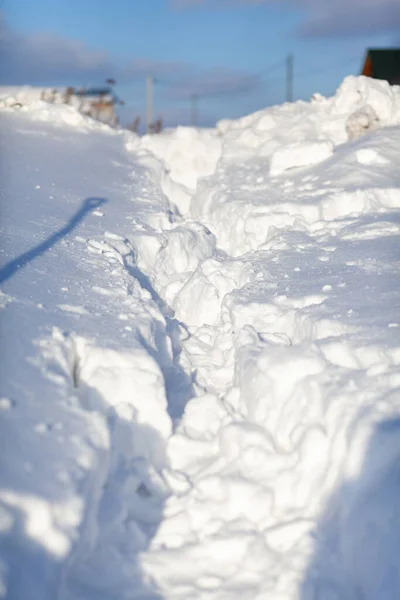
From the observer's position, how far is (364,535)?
7.29 ft

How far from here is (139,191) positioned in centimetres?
751

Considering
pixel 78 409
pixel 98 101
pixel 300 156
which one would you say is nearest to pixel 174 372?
pixel 78 409

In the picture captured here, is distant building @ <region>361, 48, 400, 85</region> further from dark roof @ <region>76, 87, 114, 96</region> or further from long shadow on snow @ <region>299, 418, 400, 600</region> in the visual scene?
long shadow on snow @ <region>299, 418, 400, 600</region>

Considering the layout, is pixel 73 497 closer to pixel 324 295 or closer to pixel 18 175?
pixel 324 295

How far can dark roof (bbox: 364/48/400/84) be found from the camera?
16.3 m

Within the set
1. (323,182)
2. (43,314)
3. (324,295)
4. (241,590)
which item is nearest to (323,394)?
(241,590)

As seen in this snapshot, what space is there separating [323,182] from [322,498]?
494 centimetres

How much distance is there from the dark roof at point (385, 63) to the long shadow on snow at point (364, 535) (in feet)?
52.9

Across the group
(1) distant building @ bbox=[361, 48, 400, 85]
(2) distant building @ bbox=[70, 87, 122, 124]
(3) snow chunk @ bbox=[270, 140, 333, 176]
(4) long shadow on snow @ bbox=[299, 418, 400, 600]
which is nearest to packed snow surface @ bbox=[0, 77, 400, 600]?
(4) long shadow on snow @ bbox=[299, 418, 400, 600]

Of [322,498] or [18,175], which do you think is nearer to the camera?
[322,498]

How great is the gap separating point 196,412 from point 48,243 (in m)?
2.22

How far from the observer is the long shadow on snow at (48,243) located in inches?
150

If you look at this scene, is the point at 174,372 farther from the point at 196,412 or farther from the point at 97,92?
the point at 97,92

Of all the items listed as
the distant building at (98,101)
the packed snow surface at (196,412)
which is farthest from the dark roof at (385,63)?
the packed snow surface at (196,412)
